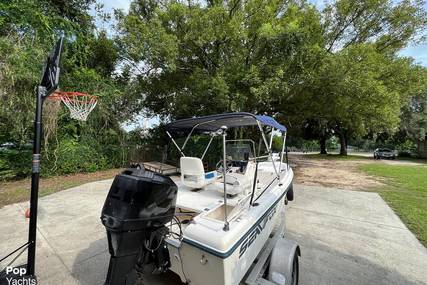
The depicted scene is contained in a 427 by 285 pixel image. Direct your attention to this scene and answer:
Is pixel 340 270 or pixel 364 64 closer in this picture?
pixel 340 270

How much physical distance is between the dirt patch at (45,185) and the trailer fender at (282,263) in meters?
5.51

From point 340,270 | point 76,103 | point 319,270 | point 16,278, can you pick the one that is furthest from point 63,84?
point 340,270

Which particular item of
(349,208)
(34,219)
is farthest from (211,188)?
(349,208)

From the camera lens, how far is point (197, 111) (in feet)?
31.1

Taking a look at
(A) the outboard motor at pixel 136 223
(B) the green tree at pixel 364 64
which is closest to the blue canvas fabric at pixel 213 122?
(A) the outboard motor at pixel 136 223

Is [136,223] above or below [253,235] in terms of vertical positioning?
above

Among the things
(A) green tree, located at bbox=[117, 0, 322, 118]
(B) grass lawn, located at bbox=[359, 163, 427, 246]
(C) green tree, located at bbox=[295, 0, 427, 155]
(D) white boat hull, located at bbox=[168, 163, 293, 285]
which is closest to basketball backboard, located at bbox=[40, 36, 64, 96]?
(D) white boat hull, located at bbox=[168, 163, 293, 285]

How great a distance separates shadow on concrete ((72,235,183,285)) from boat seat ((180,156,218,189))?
1.03 metres

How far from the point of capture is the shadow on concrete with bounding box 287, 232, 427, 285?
241 cm

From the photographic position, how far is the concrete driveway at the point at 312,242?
2.46 metres

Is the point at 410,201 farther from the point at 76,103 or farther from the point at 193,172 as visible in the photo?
the point at 76,103

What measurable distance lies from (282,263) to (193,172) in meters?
1.36

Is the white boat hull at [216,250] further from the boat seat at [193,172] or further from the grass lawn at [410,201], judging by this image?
the grass lawn at [410,201]

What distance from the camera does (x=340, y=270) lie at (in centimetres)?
260
